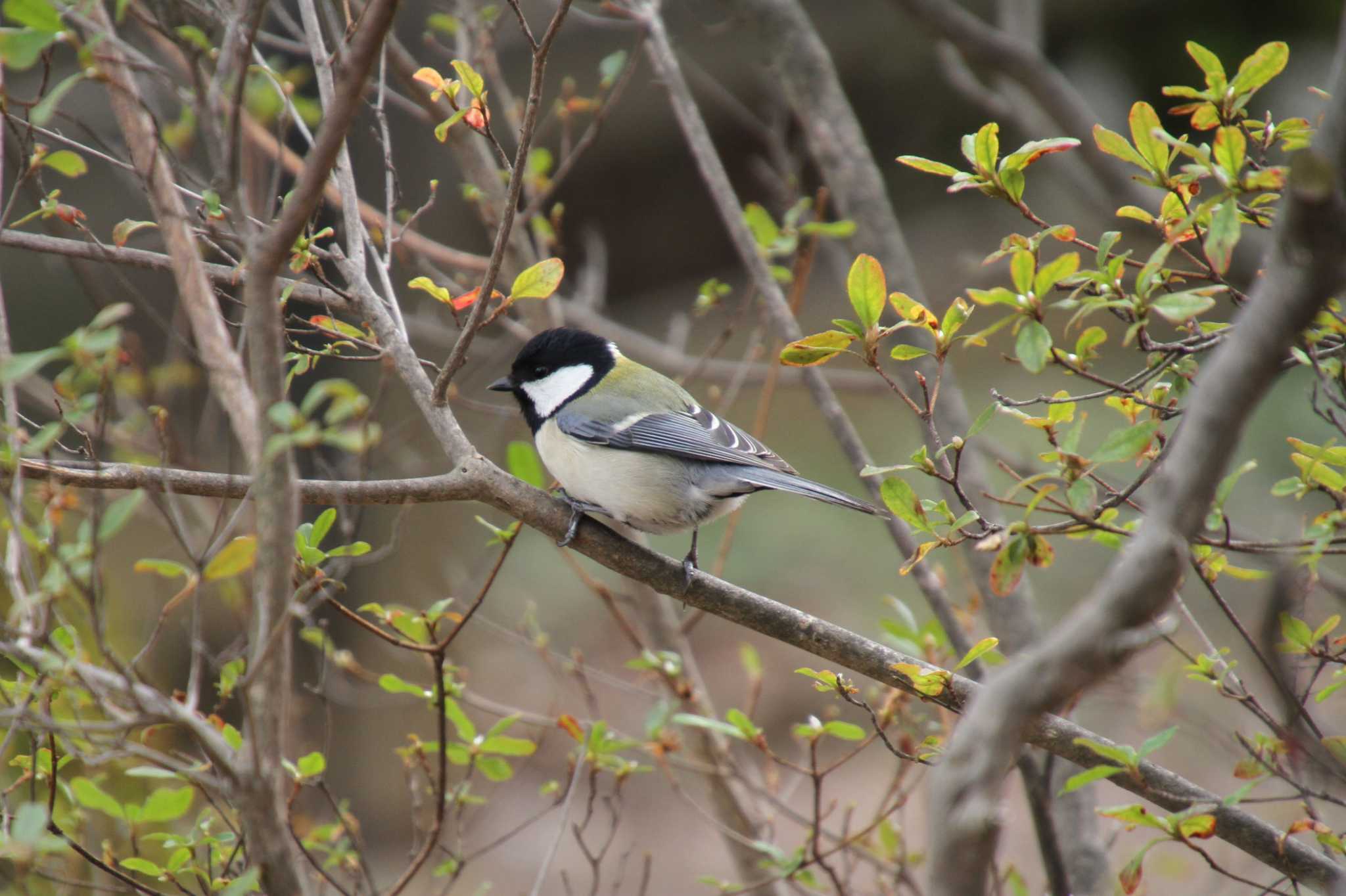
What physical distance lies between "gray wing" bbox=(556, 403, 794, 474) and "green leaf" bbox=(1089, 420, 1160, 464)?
5.25 ft

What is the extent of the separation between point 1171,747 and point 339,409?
247 inches

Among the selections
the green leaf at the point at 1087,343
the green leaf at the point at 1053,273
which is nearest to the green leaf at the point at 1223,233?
the green leaf at the point at 1053,273

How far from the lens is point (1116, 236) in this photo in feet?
5.88

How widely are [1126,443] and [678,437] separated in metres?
1.80

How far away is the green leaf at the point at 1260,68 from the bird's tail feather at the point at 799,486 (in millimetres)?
1112

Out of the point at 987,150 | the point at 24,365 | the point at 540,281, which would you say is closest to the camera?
the point at 24,365

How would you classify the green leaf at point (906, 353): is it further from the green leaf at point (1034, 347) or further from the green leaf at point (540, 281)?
the green leaf at point (540, 281)

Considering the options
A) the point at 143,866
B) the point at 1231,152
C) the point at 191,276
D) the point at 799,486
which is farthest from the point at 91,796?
the point at 1231,152

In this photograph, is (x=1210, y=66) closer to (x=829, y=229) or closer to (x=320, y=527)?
(x=829, y=229)

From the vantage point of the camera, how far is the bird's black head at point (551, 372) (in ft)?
11.6

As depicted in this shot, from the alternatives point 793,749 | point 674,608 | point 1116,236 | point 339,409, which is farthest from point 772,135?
point 793,749

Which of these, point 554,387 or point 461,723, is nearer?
point 461,723

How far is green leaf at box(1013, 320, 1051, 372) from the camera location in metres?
1.69

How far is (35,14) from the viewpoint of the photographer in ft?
4.99
